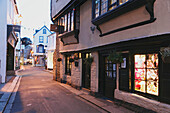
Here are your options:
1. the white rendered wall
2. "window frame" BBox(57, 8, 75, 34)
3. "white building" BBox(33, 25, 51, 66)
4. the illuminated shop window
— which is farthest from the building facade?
"white building" BBox(33, 25, 51, 66)

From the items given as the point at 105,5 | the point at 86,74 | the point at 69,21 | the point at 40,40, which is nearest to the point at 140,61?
the point at 105,5

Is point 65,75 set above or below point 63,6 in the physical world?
below

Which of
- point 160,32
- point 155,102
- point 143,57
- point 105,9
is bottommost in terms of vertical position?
point 155,102

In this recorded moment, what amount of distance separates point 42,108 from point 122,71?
411cm

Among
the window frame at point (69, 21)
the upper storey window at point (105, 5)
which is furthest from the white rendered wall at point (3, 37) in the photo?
the upper storey window at point (105, 5)

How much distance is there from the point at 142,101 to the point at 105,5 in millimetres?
5131

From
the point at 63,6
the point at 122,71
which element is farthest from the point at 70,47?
the point at 122,71

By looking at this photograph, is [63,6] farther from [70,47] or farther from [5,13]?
[5,13]

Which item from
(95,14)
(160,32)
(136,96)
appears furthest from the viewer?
(95,14)

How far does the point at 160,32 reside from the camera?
5.09 m

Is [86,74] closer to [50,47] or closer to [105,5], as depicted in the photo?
[105,5]

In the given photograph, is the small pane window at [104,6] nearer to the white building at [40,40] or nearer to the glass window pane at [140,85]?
the glass window pane at [140,85]

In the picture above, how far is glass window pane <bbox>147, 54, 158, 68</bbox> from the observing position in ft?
18.4

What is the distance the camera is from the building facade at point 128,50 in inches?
205
